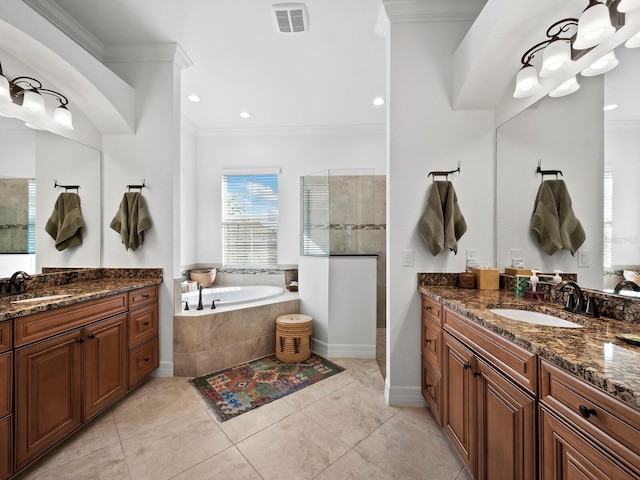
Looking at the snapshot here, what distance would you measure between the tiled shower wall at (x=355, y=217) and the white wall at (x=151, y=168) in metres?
1.71

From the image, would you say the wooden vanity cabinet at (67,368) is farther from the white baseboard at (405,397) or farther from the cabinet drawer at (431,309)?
the cabinet drawer at (431,309)

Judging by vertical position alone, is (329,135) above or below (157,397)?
above

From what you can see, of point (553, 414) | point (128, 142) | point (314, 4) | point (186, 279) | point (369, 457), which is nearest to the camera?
point (553, 414)

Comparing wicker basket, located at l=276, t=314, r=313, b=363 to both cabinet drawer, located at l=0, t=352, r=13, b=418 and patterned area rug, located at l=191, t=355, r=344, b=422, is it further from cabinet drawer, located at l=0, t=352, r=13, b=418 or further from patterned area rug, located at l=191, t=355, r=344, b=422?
cabinet drawer, located at l=0, t=352, r=13, b=418

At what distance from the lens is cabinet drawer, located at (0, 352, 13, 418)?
50.2 inches

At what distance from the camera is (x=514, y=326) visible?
1088mm

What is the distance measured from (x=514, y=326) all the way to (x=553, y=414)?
32cm

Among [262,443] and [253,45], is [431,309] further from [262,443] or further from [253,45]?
[253,45]

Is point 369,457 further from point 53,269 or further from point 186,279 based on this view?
point 186,279

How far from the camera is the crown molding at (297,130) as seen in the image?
4012mm

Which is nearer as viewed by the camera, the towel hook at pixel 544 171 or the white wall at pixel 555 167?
the white wall at pixel 555 167

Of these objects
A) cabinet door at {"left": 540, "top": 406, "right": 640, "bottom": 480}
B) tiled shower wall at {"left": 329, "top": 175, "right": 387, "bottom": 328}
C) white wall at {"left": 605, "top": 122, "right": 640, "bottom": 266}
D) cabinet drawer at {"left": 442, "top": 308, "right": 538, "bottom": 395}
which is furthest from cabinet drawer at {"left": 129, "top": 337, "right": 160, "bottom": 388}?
white wall at {"left": 605, "top": 122, "right": 640, "bottom": 266}

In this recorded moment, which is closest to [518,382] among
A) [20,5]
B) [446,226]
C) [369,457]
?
[369,457]

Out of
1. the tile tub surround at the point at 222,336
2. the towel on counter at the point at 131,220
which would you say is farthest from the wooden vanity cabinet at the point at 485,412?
the towel on counter at the point at 131,220
